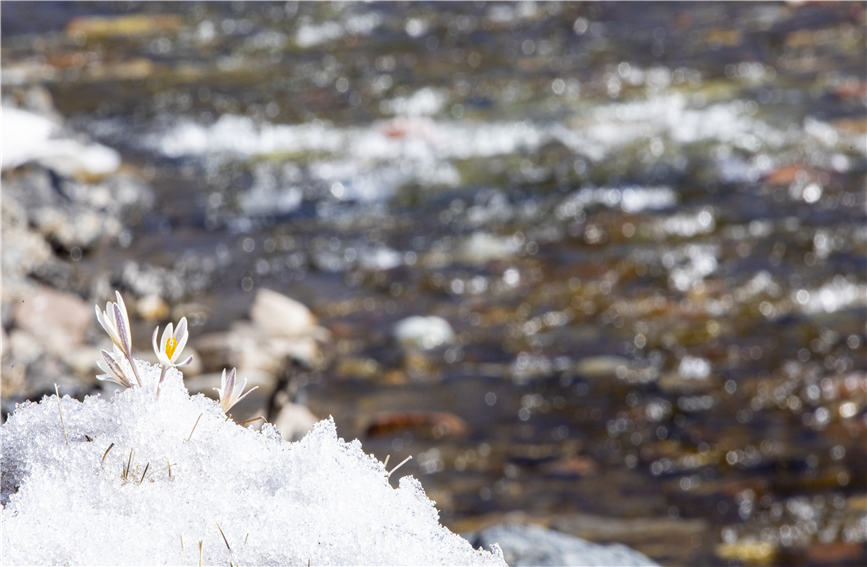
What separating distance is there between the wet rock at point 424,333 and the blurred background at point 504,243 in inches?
0.9

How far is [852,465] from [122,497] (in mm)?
4016

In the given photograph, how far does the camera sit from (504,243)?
6645mm

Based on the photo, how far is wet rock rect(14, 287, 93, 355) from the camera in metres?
5.03

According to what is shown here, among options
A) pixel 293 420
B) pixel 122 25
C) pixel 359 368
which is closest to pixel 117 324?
pixel 293 420

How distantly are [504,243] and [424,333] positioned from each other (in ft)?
4.07

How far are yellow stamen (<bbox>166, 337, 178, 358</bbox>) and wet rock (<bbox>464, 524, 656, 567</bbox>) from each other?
2.72 feet

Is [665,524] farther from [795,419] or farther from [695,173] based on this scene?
[695,173]

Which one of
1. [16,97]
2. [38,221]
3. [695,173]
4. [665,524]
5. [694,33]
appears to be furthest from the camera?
[694,33]

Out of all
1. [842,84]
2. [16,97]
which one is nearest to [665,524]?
[842,84]

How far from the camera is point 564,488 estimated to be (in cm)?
452

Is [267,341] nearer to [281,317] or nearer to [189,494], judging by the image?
[281,317]

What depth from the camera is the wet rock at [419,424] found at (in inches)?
192

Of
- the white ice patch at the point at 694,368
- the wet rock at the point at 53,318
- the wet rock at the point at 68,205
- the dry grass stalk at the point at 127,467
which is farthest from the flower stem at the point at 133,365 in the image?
the wet rock at the point at 68,205

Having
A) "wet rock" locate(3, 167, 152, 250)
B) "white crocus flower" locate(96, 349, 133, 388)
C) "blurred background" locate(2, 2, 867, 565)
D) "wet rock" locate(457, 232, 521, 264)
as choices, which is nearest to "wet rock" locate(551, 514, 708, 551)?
"blurred background" locate(2, 2, 867, 565)
